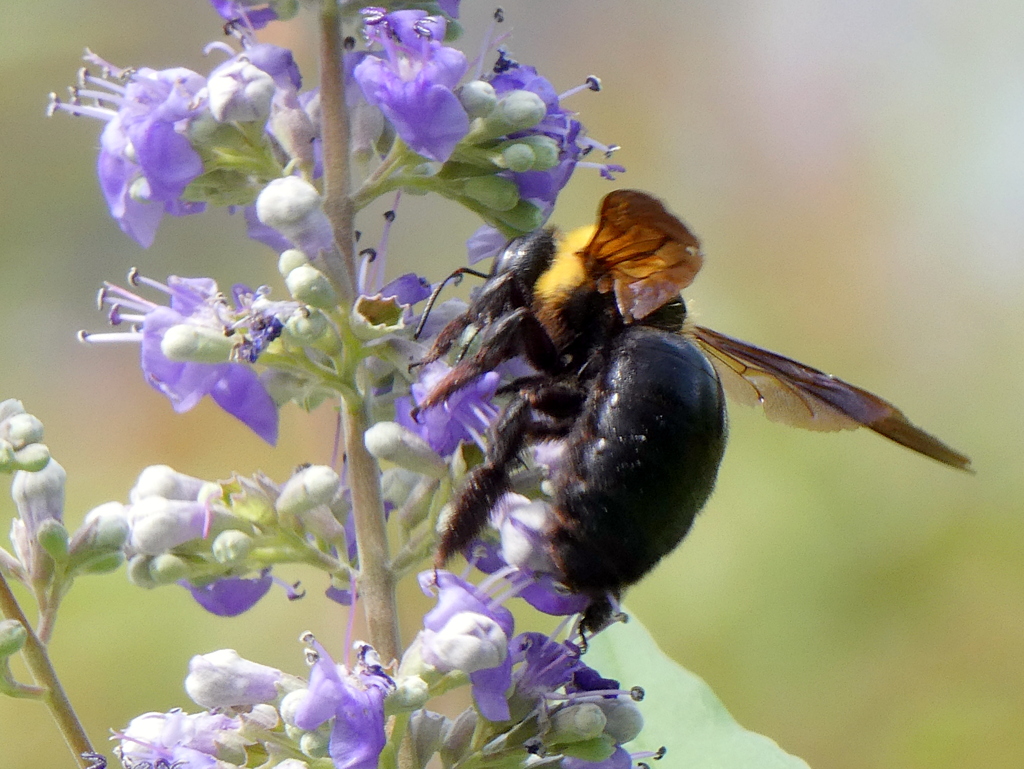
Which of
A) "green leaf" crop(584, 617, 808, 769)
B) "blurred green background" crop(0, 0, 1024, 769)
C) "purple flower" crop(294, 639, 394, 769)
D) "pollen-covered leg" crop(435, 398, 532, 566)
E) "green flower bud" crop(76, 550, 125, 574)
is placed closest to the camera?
A: "purple flower" crop(294, 639, 394, 769)

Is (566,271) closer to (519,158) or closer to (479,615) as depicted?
(519,158)

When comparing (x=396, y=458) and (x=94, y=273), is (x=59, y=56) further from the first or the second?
(x=396, y=458)

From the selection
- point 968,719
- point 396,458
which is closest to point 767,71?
point 968,719

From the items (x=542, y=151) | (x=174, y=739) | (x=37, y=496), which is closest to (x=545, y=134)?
(x=542, y=151)

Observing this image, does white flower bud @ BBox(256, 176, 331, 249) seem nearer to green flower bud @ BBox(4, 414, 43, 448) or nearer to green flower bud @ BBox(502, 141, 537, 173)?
green flower bud @ BBox(502, 141, 537, 173)

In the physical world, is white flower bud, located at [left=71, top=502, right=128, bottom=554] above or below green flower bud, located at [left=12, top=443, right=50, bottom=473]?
below

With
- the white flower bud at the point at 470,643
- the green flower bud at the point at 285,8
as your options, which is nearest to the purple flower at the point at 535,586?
the white flower bud at the point at 470,643

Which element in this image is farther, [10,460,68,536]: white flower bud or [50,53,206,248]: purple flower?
[10,460,68,536]: white flower bud

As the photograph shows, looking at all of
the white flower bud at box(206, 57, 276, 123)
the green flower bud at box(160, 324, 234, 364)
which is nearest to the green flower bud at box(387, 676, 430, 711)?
the green flower bud at box(160, 324, 234, 364)
